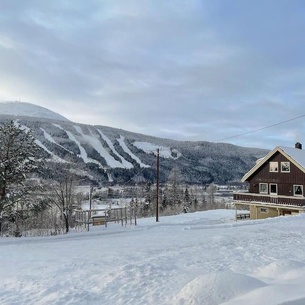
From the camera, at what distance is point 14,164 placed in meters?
22.7

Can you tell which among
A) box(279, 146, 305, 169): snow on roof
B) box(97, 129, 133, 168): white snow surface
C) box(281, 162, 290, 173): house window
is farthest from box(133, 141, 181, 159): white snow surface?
box(281, 162, 290, 173): house window

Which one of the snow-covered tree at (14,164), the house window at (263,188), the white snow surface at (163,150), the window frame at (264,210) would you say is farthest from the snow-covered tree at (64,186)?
the white snow surface at (163,150)

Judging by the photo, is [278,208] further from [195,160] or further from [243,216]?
[195,160]

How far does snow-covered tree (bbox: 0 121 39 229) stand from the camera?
22.2m

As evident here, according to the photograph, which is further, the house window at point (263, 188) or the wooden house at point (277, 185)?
the house window at point (263, 188)

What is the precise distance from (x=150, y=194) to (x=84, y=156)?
296 ft

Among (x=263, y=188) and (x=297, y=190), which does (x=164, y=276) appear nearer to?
(x=297, y=190)

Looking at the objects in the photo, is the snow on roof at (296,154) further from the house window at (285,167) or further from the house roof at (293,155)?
the house window at (285,167)

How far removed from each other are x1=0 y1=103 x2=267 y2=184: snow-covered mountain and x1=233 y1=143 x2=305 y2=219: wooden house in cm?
6304

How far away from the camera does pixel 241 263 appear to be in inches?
341

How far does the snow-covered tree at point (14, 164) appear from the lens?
22250 millimetres

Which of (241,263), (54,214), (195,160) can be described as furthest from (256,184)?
(195,160)

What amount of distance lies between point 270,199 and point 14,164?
971 inches

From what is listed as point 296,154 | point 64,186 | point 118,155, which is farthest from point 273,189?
point 118,155
